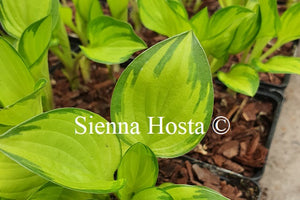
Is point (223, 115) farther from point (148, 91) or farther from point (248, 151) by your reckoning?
point (148, 91)

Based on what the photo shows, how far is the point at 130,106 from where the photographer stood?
52 cm

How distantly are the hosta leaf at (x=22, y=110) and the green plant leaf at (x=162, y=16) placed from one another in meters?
0.30

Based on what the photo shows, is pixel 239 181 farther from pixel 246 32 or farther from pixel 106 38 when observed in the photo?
pixel 106 38

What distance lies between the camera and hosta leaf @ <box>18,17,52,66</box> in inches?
22.7

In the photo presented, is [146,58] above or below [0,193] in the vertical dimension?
above

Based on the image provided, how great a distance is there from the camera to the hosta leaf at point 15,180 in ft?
1.67

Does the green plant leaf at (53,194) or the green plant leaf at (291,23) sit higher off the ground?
the green plant leaf at (291,23)

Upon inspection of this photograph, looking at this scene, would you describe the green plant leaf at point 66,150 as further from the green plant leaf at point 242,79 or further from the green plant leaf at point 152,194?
the green plant leaf at point 242,79

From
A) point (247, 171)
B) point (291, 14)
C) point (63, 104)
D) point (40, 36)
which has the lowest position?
point (247, 171)

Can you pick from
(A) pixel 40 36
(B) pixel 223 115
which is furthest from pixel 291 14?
(A) pixel 40 36

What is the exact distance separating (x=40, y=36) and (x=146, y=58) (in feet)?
0.73

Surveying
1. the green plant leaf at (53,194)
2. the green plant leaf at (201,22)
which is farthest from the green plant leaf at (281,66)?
the green plant leaf at (53,194)

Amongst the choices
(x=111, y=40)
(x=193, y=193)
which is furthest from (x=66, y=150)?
(x=111, y=40)

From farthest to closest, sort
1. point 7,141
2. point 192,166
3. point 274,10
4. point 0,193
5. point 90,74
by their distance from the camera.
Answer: point 90,74 → point 192,166 → point 274,10 → point 0,193 → point 7,141
